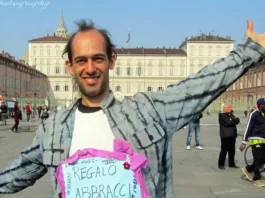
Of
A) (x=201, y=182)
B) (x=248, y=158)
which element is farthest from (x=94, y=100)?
(x=248, y=158)

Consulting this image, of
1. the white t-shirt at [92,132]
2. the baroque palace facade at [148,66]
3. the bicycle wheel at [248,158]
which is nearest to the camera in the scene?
the white t-shirt at [92,132]

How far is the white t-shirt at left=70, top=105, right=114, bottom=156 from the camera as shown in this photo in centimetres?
173

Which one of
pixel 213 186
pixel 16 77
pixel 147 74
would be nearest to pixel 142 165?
pixel 213 186

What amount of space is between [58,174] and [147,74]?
110 meters

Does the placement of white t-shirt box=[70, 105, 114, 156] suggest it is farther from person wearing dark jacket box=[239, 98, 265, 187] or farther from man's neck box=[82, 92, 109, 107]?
person wearing dark jacket box=[239, 98, 265, 187]

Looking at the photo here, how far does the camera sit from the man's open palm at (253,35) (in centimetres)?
184

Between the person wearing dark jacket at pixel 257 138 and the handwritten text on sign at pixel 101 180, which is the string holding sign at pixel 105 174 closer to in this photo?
the handwritten text on sign at pixel 101 180

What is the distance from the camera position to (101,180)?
164 cm

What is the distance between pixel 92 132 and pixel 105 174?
7.1 inches

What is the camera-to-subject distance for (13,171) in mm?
2010

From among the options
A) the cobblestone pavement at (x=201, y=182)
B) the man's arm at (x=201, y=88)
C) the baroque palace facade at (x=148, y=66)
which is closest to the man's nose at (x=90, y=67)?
the man's arm at (x=201, y=88)

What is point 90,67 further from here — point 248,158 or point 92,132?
point 248,158

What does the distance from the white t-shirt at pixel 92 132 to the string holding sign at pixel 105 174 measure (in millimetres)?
52

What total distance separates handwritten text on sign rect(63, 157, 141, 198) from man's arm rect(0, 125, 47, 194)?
0.31m
